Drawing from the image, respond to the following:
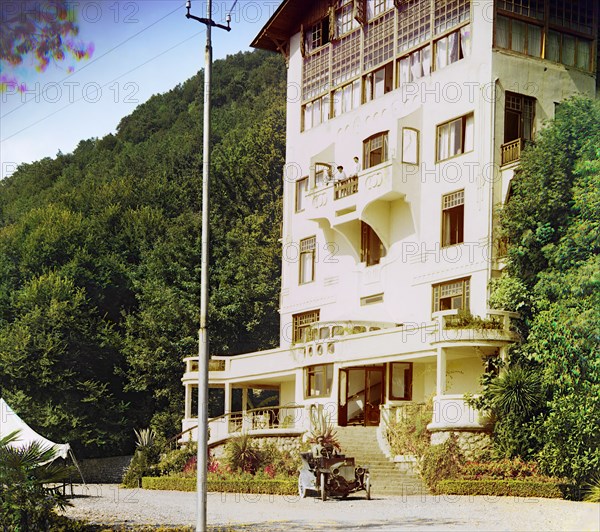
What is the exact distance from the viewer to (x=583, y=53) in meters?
38.3

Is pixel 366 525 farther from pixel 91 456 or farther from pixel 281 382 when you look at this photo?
pixel 91 456

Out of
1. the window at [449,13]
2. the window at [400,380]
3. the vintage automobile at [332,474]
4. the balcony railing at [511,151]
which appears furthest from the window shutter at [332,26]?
the vintage automobile at [332,474]

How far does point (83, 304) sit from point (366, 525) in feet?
125

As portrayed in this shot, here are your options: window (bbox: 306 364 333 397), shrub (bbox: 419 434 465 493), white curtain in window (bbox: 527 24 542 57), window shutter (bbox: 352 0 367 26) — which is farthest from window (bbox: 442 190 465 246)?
window shutter (bbox: 352 0 367 26)

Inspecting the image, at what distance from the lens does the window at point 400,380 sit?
120ft

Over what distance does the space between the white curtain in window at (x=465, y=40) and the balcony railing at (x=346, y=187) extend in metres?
6.68

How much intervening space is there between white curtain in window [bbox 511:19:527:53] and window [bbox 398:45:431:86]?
3529 millimetres

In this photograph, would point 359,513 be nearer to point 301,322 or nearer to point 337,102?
point 301,322

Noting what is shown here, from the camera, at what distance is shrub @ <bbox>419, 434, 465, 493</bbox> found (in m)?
29.6

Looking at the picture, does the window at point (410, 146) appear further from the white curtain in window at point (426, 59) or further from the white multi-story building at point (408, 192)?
the white curtain in window at point (426, 59)

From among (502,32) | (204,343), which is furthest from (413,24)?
(204,343)

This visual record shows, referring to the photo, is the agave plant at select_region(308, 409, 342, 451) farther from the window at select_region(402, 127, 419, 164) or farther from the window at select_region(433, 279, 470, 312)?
the window at select_region(402, 127, 419, 164)

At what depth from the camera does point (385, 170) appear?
38.9 meters

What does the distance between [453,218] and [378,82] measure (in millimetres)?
7506
